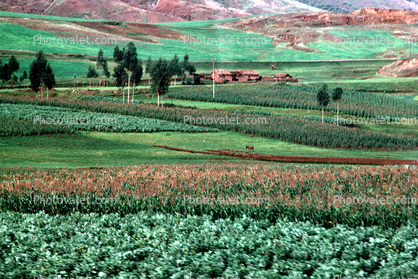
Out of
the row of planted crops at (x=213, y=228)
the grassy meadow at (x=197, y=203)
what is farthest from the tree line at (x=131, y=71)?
the row of planted crops at (x=213, y=228)

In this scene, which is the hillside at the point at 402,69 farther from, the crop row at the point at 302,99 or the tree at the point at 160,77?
the tree at the point at 160,77

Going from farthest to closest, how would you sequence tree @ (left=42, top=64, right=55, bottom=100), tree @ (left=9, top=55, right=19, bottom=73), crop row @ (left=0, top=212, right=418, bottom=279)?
tree @ (left=42, top=64, right=55, bottom=100) → tree @ (left=9, top=55, right=19, bottom=73) → crop row @ (left=0, top=212, right=418, bottom=279)

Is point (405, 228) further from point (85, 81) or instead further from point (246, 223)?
point (85, 81)

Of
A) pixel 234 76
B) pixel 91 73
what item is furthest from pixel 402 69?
pixel 91 73

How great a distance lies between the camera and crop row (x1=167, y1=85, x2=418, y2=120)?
254 ft

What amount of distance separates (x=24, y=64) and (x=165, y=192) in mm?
70279

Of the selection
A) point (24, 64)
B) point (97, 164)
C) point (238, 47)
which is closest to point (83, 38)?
point (24, 64)

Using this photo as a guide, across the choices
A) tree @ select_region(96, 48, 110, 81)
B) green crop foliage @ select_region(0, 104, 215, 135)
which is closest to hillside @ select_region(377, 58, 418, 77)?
tree @ select_region(96, 48, 110, 81)

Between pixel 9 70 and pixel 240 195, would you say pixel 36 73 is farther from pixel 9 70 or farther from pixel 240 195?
pixel 240 195

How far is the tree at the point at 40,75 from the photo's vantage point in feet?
232

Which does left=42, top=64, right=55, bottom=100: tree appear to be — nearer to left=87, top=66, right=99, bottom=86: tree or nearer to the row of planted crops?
left=87, top=66, right=99, bottom=86: tree

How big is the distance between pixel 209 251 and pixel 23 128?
37.4 m

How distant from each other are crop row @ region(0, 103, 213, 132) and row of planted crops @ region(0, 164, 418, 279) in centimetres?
3049

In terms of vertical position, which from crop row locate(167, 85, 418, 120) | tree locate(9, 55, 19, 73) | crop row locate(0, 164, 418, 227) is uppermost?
tree locate(9, 55, 19, 73)
